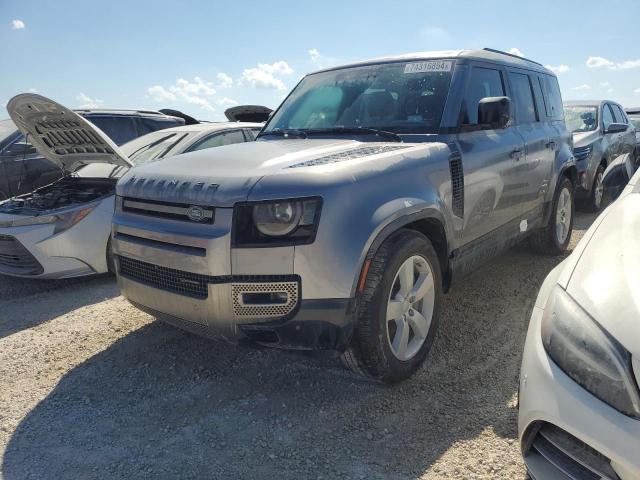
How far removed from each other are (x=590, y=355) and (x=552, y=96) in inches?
176

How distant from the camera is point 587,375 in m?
1.60

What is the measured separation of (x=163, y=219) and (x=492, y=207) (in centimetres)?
236

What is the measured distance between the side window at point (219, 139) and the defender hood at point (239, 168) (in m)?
2.65

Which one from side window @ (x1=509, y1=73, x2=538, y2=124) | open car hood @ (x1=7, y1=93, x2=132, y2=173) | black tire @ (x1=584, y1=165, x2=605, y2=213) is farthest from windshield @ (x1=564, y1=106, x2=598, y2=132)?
open car hood @ (x1=7, y1=93, x2=132, y2=173)

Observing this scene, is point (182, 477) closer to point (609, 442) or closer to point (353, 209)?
point (353, 209)

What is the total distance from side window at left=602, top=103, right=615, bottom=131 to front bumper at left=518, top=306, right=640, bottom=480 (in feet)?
27.2

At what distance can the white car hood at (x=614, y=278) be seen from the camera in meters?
1.59

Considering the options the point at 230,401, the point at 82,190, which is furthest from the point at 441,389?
the point at 82,190

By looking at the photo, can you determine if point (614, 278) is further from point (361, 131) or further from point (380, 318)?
point (361, 131)

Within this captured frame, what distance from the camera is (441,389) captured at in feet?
9.62

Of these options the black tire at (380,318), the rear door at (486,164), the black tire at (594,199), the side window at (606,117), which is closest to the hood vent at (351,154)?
the black tire at (380,318)

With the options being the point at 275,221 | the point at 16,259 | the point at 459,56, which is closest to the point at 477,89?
the point at 459,56

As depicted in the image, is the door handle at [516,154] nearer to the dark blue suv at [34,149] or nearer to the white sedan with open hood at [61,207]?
the white sedan with open hood at [61,207]

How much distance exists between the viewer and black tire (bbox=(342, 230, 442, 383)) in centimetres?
261
